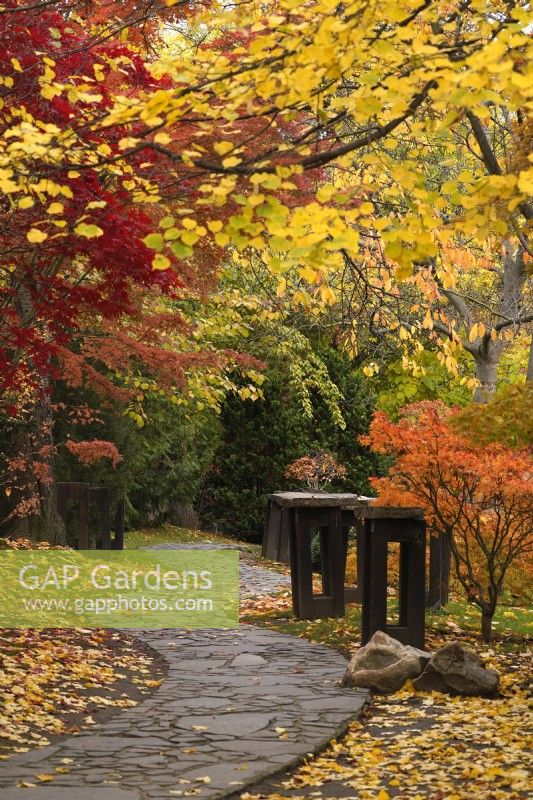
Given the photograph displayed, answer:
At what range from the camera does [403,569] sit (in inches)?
333

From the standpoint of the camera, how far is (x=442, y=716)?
6.54 meters

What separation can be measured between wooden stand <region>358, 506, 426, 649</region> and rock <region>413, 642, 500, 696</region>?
1100 millimetres

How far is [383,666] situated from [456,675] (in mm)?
541

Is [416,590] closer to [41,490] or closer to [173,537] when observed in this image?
[41,490]

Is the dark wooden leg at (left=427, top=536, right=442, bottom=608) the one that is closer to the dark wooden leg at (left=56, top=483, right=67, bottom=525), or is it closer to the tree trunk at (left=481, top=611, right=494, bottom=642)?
the tree trunk at (left=481, top=611, right=494, bottom=642)

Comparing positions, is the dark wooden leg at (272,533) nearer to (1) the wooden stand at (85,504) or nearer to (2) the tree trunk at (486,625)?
(1) the wooden stand at (85,504)

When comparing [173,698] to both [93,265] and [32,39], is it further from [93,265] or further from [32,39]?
[32,39]

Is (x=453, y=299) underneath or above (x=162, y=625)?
above

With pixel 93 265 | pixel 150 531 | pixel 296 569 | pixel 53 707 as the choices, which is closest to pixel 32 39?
pixel 93 265

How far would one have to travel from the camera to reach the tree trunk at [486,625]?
9.21 metres

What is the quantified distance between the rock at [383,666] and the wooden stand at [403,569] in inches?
29.4

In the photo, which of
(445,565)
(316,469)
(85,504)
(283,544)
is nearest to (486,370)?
(316,469)

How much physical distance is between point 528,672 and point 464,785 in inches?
115

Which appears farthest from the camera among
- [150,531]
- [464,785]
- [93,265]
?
[150,531]
